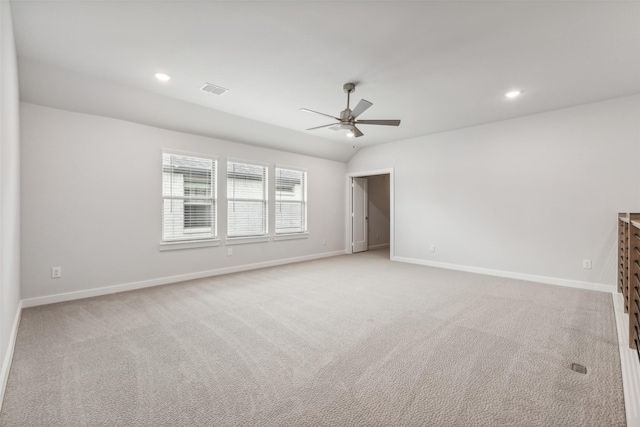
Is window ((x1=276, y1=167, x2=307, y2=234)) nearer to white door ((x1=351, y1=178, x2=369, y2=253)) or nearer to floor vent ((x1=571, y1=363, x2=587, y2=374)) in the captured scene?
white door ((x1=351, y1=178, x2=369, y2=253))

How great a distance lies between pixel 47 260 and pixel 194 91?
2.86m

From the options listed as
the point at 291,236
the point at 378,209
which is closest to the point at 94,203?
the point at 291,236

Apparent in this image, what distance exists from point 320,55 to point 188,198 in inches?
128

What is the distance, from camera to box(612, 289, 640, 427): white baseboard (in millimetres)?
1590

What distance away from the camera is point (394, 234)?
645cm

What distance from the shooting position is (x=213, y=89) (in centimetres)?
366

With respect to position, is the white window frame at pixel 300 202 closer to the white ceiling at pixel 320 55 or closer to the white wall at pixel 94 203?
the white wall at pixel 94 203

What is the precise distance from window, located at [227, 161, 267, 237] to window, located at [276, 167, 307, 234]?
0.38 metres

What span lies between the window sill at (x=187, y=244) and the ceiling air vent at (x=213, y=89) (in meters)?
2.46

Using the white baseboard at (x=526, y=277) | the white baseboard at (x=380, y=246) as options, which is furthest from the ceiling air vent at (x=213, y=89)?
the white baseboard at (x=380, y=246)

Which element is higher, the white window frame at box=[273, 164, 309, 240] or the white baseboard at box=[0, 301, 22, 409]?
the white window frame at box=[273, 164, 309, 240]

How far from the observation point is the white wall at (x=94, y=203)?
11.3 feet

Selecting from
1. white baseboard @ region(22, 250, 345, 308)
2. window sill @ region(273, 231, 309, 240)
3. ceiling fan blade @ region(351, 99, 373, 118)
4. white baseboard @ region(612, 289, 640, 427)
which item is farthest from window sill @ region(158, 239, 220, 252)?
white baseboard @ region(612, 289, 640, 427)

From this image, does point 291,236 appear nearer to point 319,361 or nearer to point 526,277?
point 319,361
